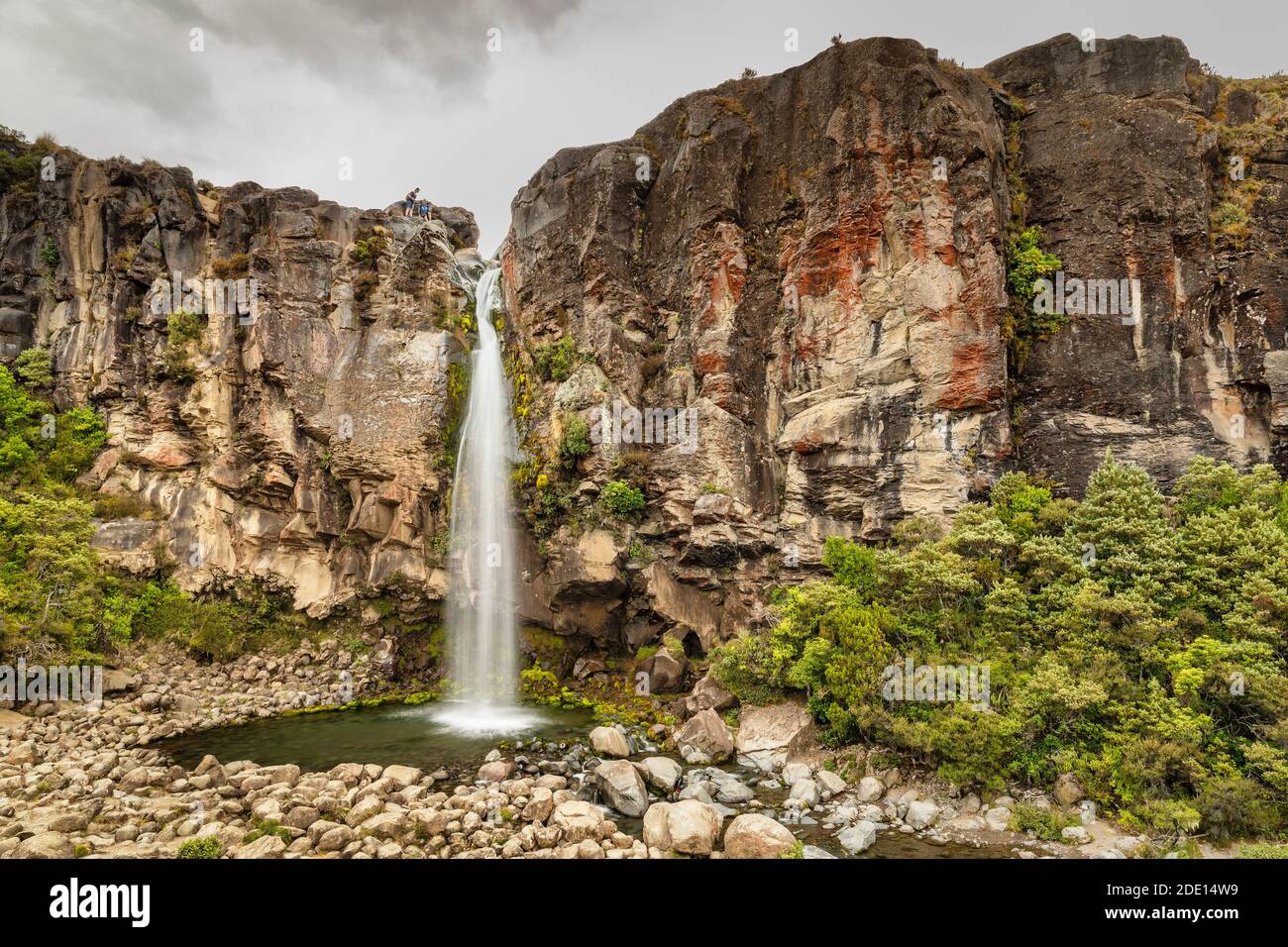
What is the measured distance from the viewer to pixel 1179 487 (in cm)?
1694

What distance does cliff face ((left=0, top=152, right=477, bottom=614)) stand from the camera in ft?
92.8

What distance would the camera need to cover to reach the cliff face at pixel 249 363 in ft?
92.8

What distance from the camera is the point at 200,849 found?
37.9 ft

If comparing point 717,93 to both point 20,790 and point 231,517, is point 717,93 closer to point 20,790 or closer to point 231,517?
point 231,517

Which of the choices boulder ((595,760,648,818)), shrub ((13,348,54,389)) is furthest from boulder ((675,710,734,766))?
shrub ((13,348,54,389))

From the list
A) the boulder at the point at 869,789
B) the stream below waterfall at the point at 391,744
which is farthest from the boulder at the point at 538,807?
the boulder at the point at 869,789

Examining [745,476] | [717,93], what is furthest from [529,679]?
[717,93]

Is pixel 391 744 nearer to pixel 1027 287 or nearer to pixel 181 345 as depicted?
pixel 181 345

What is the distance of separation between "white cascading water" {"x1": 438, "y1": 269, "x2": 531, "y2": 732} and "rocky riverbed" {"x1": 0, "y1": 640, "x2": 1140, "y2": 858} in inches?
304

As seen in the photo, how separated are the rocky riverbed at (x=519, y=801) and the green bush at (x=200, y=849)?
0.18ft

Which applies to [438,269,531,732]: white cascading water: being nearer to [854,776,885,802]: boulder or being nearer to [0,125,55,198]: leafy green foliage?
[854,776,885,802]: boulder

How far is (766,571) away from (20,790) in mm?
21901

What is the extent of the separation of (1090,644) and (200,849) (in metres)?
19.5

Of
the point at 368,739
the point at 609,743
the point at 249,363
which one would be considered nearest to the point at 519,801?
the point at 609,743
